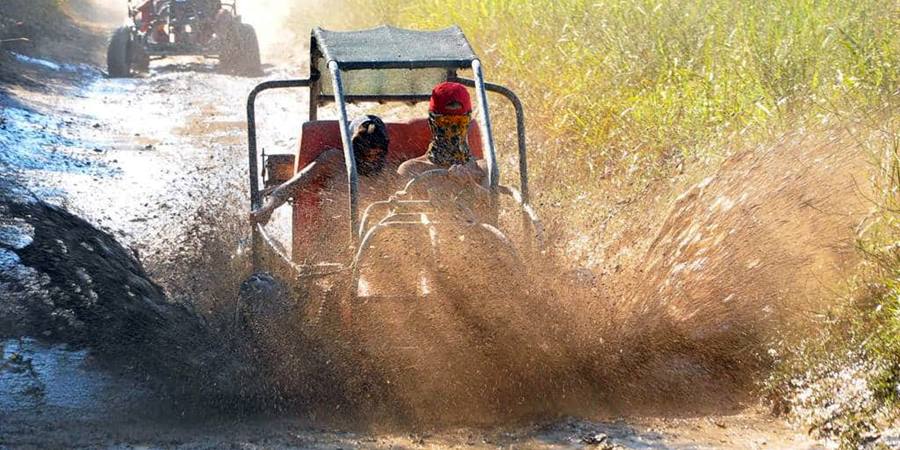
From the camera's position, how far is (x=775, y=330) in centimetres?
512

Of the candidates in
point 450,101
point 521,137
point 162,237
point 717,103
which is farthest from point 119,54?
point 450,101

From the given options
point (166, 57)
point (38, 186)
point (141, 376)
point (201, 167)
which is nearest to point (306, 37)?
point (166, 57)

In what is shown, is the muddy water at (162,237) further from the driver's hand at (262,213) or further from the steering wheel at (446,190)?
the steering wheel at (446,190)

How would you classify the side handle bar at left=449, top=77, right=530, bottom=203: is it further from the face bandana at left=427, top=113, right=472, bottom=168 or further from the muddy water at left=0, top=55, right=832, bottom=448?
the muddy water at left=0, top=55, right=832, bottom=448

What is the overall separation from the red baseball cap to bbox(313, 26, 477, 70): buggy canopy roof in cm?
31

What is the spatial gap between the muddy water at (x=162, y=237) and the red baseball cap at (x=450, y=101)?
164 cm

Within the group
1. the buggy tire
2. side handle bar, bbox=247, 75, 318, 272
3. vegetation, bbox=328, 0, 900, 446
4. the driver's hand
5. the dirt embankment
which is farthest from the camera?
the buggy tire

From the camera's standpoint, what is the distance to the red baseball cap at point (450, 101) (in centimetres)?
601

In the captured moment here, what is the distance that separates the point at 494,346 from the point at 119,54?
1416 centimetres

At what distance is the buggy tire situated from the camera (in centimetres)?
1780

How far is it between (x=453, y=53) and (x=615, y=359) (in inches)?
84.9

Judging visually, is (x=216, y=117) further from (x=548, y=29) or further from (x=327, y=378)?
(x=327, y=378)

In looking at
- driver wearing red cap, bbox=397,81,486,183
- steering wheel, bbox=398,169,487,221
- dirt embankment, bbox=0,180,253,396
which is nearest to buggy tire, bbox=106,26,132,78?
dirt embankment, bbox=0,180,253,396

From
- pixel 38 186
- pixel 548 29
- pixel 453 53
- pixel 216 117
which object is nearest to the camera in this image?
pixel 453 53
